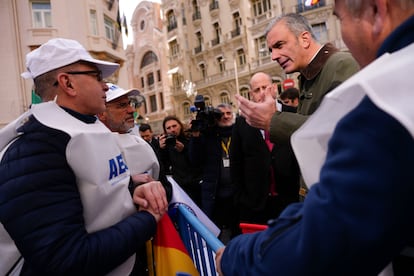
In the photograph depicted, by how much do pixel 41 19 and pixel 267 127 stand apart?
16648 mm

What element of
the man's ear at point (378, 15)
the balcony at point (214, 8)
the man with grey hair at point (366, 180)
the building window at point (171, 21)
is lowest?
the man with grey hair at point (366, 180)

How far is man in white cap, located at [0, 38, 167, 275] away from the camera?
1.12m

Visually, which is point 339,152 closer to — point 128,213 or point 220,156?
point 128,213

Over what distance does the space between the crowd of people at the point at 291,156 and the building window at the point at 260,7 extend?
2480cm

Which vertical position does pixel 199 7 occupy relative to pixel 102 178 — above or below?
above

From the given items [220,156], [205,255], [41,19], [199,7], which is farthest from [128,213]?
[199,7]

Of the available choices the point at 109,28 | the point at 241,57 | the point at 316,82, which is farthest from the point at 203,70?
the point at 316,82

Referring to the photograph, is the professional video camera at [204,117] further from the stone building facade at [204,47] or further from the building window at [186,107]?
the building window at [186,107]

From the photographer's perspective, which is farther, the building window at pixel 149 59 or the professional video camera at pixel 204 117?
the building window at pixel 149 59

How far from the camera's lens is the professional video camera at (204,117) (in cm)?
388

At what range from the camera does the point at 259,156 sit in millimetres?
3008

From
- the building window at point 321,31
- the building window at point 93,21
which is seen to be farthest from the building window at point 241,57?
the building window at point 93,21

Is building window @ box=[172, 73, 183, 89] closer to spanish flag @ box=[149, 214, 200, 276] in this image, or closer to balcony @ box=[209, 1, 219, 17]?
balcony @ box=[209, 1, 219, 17]

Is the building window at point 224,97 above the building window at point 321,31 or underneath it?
underneath
